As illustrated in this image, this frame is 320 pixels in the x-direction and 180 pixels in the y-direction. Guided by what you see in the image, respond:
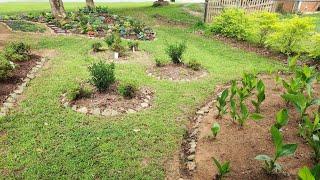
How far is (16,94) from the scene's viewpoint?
6.76 metres

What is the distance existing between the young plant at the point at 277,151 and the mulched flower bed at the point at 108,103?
9.07ft

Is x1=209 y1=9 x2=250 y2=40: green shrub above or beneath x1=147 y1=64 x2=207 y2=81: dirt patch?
above

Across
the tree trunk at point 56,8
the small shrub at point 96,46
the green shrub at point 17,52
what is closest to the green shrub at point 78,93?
the green shrub at point 17,52

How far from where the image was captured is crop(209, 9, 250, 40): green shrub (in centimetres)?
1181

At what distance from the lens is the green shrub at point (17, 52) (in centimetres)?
832

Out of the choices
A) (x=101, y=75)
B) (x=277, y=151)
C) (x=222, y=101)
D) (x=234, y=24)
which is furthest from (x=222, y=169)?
(x=234, y=24)

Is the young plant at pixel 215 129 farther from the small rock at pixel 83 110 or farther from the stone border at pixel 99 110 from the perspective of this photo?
the small rock at pixel 83 110

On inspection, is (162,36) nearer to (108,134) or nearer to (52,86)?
(52,86)

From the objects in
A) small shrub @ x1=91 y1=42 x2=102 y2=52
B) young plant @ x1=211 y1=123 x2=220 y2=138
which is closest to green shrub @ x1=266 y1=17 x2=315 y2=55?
small shrub @ x1=91 y1=42 x2=102 y2=52

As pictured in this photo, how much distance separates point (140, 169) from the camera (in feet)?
15.2

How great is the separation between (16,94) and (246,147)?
4713mm

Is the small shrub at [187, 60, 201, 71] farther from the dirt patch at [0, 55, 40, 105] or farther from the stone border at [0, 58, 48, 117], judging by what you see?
the dirt patch at [0, 55, 40, 105]

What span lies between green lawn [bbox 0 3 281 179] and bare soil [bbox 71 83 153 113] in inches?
10.4

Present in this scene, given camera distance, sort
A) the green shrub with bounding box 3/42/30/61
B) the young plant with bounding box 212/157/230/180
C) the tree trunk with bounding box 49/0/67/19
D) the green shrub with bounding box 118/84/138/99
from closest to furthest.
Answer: the young plant with bounding box 212/157/230/180
the green shrub with bounding box 118/84/138/99
the green shrub with bounding box 3/42/30/61
the tree trunk with bounding box 49/0/67/19
